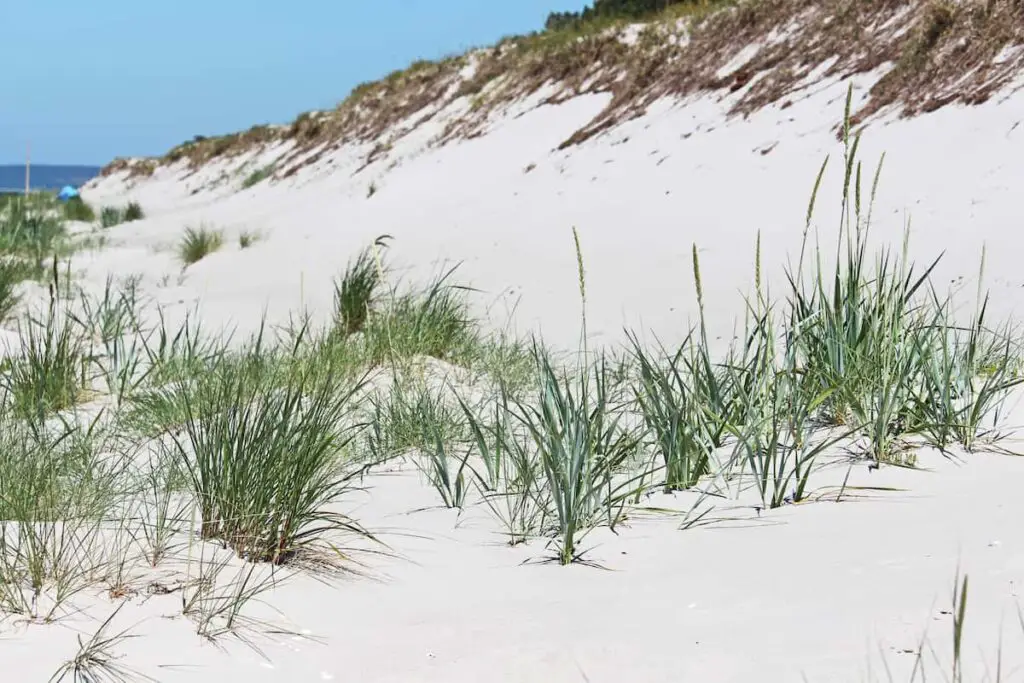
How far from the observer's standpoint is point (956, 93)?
7137 mm

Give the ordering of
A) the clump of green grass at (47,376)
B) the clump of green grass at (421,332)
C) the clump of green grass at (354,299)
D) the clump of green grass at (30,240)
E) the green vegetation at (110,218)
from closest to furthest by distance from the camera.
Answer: the clump of green grass at (47,376)
the clump of green grass at (421,332)
the clump of green grass at (354,299)
the clump of green grass at (30,240)
the green vegetation at (110,218)

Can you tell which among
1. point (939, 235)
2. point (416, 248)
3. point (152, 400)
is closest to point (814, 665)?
point (152, 400)

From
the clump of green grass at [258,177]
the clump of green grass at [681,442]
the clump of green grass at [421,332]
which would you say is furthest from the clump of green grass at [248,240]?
the clump of green grass at [258,177]

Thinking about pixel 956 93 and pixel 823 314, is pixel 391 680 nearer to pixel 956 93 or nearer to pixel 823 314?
pixel 823 314

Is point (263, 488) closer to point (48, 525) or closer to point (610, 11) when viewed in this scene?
point (48, 525)

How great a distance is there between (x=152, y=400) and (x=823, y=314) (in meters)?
2.31

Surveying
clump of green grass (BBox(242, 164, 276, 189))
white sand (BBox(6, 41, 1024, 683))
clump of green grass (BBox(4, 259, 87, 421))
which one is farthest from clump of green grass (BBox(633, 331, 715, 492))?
clump of green grass (BBox(242, 164, 276, 189))

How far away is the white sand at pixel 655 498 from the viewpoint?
1.87 meters

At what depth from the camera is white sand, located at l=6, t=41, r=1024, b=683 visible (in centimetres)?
187

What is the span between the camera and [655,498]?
2.74 m

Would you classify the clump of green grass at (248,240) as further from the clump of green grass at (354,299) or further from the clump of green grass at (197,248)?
the clump of green grass at (354,299)

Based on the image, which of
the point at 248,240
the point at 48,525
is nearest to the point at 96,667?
the point at 48,525

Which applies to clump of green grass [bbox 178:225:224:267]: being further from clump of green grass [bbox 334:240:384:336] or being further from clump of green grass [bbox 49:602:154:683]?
clump of green grass [bbox 49:602:154:683]

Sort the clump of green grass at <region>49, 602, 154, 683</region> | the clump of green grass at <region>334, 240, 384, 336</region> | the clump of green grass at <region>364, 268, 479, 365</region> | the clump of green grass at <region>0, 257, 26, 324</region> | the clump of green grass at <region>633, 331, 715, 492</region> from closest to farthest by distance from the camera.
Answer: the clump of green grass at <region>49, 602, 154, 683</region> < the clump of green grass at <region>633, 331, 715, 492</region> < the clump of green grass at <region>364, 268, 479, 365</region> < the clump of green grass at <region>334, 240, 384, 336</region> < the clump of green grass at <region>0, 257, 26, 324</region>
